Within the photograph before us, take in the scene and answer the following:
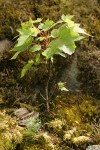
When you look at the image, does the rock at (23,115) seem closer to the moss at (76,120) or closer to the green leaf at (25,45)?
the moss at (76,120)

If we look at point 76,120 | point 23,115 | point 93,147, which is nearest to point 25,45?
point 23,115

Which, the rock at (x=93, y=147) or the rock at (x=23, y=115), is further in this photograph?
the rock at (x=23, y=115)

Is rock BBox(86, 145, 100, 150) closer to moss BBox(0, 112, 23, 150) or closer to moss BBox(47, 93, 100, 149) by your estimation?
moss BBox(47, 93, 100, 149)

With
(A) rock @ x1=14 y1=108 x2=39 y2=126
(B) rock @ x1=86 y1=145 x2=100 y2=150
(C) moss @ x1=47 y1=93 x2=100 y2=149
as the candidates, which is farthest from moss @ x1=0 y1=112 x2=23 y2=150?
(B) rock @ x1=86 y1=145 x2=100 y2=150

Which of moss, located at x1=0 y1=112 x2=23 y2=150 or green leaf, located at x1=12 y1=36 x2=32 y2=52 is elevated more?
green leaf, located at x1=12 y1=36 x2=32 y2=52

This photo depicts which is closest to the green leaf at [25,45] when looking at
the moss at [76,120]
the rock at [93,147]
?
the moss at [76,120]

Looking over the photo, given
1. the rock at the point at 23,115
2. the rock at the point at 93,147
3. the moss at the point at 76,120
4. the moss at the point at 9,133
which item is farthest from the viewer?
the rock at the point at 23,115

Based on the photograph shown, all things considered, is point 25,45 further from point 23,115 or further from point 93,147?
point 93,147

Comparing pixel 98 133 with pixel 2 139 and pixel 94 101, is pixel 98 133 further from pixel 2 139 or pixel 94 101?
pixel 2 139

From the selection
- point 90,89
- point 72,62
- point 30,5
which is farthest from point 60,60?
point 30,5

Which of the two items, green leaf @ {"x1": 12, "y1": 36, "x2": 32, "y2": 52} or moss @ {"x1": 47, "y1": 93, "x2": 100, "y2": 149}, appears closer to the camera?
green leaf @ {"x1": 12, "y1": 36, "x2": 32, "y2": 52}

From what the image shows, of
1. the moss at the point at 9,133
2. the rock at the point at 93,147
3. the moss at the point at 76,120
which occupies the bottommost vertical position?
the rock at the point at 93,147
